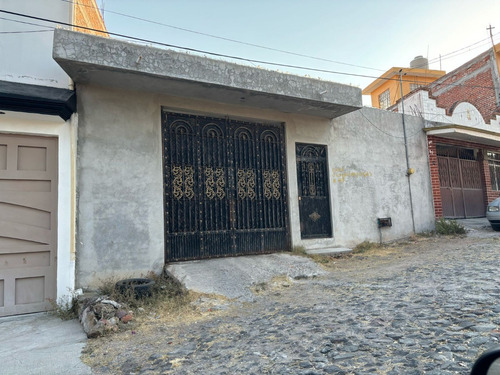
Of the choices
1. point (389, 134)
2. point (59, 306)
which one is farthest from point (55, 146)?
point (389, 134)

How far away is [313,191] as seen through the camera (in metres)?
7.06

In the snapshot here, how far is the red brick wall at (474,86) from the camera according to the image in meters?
11.2

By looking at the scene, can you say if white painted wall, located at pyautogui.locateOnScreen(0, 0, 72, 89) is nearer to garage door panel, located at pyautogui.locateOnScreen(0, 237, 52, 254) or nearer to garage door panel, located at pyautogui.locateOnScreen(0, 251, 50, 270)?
garage door panel, located at pyautogui.locateOnScreen(0, 237, 52, 254)

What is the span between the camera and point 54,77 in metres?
4.87

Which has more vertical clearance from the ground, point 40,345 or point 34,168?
point 34,168

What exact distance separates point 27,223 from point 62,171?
0.87 m

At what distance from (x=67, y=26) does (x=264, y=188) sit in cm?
431

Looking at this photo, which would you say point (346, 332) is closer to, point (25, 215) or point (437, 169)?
point (25, 215)

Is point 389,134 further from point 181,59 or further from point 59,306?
point 59,306

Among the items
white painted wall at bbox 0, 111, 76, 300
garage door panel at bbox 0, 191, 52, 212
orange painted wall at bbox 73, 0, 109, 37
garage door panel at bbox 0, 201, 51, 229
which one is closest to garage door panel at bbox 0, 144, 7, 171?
white painted wall at bbox 0, 111, 76, 300

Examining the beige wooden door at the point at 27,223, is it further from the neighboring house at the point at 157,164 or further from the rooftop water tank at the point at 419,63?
the rooftop water tank at the point at 419,63

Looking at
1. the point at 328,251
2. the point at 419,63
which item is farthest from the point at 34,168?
the point at 419,63

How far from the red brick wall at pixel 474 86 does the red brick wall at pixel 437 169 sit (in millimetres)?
1590

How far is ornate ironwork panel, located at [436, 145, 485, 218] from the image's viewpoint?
959 cm
